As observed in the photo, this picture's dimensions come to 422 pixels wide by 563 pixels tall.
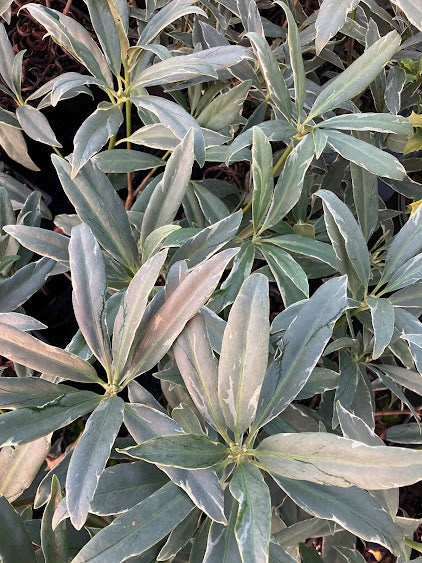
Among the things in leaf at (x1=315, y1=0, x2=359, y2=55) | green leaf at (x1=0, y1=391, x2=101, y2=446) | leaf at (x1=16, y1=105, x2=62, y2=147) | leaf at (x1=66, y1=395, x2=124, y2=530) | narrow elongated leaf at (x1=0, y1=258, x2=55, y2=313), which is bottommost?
leaf at (x1=66, y1=395, x2=124, y2=530)

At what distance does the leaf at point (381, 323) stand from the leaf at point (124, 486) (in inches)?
10.7

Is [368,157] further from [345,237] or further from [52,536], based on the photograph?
[52,536]

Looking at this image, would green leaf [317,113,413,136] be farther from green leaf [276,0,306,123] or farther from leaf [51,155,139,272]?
leaf [51,155,139,272]

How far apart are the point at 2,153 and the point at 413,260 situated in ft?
2.99

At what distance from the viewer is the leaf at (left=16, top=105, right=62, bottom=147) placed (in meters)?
0.80

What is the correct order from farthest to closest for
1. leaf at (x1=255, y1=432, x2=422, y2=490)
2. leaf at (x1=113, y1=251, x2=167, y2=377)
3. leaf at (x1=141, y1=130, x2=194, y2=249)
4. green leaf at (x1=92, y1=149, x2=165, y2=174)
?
green leaf at (x1=92, y1=149, x2=165, y2=174), leaf at (x1=141, y1=130, x2=194, y2=249), leaf at (x1=113, y1=251, x2=167, y2=377), leaf at (x1=255, y1=432, x2=422, y2=490)

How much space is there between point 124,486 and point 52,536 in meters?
0.09

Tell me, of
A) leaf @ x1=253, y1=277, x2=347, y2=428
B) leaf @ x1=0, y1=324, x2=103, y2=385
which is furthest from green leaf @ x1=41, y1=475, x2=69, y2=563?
leaf @ x1=253, y1=277, x2=347, y2=428

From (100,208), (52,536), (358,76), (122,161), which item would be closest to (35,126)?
(122,161)

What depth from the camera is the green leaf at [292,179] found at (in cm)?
65

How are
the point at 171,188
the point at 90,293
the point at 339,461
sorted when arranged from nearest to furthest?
the point at 339,461
the point at 90,293
the point at 171,188

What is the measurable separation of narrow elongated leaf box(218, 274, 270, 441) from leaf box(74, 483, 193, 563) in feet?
0.35

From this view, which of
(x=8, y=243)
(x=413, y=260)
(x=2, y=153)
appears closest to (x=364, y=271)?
(x=413, y=260)

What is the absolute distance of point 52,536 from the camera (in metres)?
0.51
